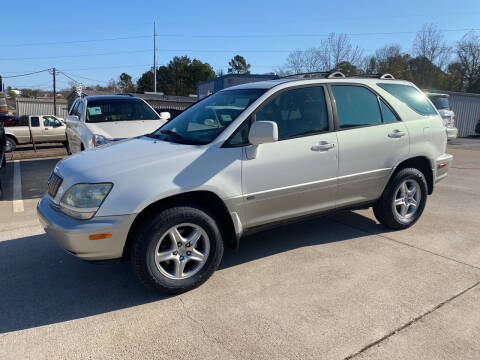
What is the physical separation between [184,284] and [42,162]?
378 inches

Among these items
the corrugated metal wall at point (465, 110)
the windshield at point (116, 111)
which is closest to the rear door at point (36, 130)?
the windshield at point (116, 111)

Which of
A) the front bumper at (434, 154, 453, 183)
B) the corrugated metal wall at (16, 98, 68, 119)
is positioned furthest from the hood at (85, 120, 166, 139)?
the corrugated metal wall at (16, 98, 68, 119)

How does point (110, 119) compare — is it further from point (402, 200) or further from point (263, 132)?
point (402, 200)

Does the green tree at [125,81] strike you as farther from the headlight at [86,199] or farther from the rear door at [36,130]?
the headlight at [86,199]

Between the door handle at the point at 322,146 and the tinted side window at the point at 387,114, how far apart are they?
0.95 meters

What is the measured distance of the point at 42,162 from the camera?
11.1m

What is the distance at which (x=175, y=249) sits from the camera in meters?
3.14

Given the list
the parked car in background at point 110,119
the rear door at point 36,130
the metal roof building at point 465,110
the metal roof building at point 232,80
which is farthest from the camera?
the metal roof building at point 232,80

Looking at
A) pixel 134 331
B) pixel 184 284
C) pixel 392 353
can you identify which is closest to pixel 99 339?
pixel 134 331

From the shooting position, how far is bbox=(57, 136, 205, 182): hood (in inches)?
119

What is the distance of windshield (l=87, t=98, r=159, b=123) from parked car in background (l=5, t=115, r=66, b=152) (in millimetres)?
10162

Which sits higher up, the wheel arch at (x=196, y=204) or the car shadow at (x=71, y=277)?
the wheel arch at (x=196, y=204)

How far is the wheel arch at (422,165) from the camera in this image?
4.55m

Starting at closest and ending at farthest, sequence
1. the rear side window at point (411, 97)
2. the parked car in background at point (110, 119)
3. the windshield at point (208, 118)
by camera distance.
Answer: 1. the windshield at point (208, 118)
2. the rear side window at point (411, 97)
3. the parked car in background at point (110, 119)
